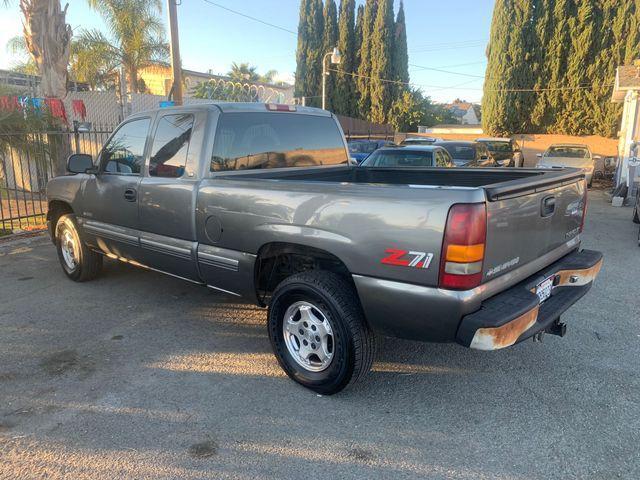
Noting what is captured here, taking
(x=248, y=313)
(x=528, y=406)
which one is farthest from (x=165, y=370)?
(x=528, y=406)

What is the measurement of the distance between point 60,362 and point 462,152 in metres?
11.1

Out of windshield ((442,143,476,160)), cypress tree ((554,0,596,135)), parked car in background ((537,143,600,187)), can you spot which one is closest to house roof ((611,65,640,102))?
parked car in background ((537,143,600,187))

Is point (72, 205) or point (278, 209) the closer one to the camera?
point (278, 209)

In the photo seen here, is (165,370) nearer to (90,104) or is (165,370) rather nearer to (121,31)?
(90,104)

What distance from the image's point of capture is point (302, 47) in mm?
36188

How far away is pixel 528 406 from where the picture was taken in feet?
10.4

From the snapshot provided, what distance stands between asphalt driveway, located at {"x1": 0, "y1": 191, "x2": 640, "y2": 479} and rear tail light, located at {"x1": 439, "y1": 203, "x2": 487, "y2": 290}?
0.99 meters

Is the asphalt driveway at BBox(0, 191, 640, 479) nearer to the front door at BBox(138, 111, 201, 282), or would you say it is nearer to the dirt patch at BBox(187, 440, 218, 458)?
the dirt patch at BBox(187, 440, 218, 458)

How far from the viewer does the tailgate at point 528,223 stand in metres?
2.70

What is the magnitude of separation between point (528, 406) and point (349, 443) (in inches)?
49.5

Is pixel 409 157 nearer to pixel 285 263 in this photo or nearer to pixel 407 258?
pixel 285 263

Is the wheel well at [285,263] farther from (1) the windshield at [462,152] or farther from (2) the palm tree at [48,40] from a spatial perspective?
(1) the windshield at [462,152]

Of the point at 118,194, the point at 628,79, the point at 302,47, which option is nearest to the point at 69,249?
the point at 118,194

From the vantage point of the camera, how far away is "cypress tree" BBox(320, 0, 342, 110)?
3519 cm
